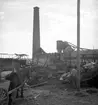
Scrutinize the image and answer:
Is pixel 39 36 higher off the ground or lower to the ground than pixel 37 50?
higher

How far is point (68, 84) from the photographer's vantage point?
13.1 m

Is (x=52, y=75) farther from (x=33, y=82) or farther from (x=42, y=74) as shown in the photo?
(x=33, y=82)

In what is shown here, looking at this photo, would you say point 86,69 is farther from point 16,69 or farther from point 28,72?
point 16,69

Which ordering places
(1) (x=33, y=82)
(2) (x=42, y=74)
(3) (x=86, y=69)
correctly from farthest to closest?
(2) (x=42, y=74), (1) (x=33, y=82), (3) (x=86, y=69)

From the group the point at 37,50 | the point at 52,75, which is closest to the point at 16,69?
the point at 52,75

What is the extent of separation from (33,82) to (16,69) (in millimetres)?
8041

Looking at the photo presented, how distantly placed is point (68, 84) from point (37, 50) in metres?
24.6

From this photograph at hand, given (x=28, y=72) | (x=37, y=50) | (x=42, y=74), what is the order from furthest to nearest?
(x=37, y=50) → (x=42, y=74) → (x=28, y=72)

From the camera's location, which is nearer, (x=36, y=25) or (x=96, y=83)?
(x=96, y=83)

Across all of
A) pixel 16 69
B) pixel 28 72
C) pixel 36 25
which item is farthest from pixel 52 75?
pixel 36 25

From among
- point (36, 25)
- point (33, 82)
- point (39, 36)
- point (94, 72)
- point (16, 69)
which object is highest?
point (36, 25)

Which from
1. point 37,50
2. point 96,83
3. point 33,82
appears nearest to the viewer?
point 96,83

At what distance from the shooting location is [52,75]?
1872 cm

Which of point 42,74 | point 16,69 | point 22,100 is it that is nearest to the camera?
point 16,69
